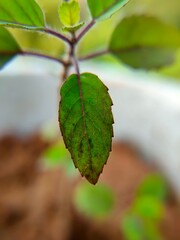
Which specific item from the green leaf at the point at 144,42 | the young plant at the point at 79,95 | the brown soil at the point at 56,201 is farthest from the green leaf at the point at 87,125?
the brown soil at the point at 56,201

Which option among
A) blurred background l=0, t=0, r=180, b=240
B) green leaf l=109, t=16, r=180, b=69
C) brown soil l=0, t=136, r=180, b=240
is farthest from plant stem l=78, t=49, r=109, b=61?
brown soil l=0, t=136, r=180, b=240

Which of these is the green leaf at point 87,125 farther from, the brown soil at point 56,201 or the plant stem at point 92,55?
the brown soil at point 56,201

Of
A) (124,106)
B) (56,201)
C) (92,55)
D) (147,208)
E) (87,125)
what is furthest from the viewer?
(124,106)

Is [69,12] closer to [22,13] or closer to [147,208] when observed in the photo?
[22,13]

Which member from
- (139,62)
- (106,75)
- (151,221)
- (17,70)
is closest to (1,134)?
(17,70)

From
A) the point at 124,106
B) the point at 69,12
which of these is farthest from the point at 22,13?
the point at 124,106

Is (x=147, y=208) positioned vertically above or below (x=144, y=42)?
below
